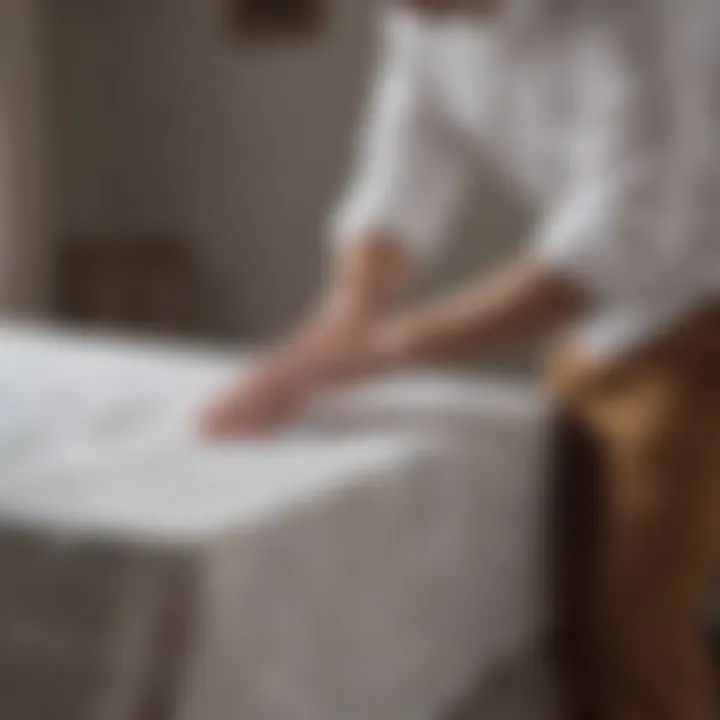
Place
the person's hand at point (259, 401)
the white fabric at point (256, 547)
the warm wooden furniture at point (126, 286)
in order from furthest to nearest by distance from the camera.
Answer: the warm wooden furniture at point (126, 286), the person's hand at point (259, 401), the white fabric at point (256, 547)

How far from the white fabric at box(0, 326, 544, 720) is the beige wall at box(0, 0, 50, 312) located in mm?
1111

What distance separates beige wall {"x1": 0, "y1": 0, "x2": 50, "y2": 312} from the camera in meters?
2.30

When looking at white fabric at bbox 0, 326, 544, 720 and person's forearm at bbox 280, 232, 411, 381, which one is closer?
white fabric at bbox 0, 326, 544, 720

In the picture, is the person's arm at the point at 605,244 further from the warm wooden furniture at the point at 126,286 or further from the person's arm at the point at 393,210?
the warm wooden furniture at the point at 126,286

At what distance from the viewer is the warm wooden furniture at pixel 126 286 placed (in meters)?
2.42

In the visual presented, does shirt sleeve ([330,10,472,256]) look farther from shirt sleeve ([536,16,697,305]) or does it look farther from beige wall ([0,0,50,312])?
beige wall ([0,0,50,312])

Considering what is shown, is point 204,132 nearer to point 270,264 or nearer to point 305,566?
point 270,264

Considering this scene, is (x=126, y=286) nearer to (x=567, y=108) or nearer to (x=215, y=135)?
(x=215, y=135)

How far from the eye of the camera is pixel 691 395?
3.59 ft

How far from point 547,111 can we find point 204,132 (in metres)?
1.33

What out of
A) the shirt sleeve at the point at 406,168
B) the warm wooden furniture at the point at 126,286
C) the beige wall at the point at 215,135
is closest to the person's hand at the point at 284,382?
the shirt sleeve at the point at 406,168

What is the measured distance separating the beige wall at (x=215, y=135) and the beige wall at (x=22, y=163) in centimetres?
8

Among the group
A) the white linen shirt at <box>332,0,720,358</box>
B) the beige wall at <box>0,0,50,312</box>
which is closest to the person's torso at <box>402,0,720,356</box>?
the white linen shirt at <box>332,0,720,358</box>

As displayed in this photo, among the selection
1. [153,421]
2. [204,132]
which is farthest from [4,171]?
[153,421]
